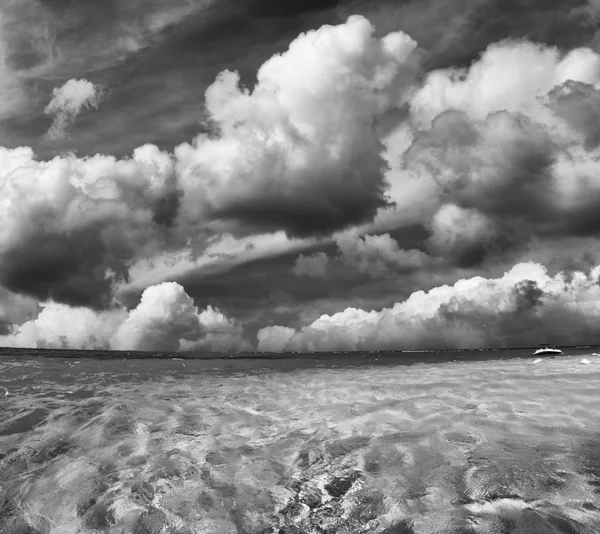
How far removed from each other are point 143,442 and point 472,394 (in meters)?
7.85

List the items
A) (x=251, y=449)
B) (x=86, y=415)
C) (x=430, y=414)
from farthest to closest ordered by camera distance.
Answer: (x=86, y=415) → (x=430, y=414) → (x=251, y=449)

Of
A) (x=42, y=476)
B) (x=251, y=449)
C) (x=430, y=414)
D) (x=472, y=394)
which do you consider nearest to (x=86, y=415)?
(x=42, y=476)

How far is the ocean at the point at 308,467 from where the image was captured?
Result: 4496 mm

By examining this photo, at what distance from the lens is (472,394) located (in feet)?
36.1

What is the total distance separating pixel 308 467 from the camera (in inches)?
234

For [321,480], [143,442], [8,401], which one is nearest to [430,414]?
[321,480]

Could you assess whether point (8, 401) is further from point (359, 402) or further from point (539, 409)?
point (539, 409)

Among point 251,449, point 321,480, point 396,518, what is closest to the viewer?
point 396,518

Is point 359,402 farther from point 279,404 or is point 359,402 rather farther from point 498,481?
point 498,481

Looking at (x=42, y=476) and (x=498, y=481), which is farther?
(x=42, y=476)

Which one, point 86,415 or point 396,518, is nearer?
point 396,518

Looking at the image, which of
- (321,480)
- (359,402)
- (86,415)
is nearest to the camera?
(321,480)

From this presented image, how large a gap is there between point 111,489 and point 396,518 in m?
3.37

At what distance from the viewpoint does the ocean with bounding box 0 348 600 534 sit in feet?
14.8
